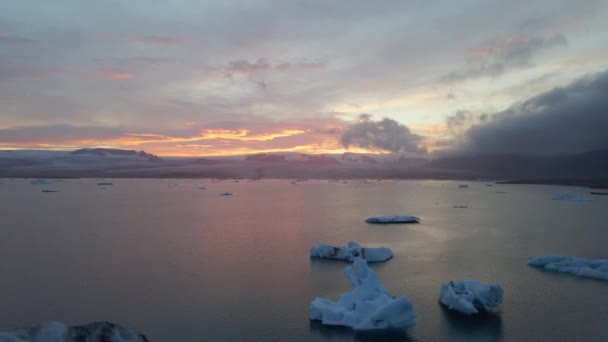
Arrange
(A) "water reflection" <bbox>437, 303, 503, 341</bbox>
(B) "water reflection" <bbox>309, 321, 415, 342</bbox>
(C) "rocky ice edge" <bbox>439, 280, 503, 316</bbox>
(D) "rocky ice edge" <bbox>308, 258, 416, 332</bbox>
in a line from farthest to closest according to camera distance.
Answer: (C) "rocky ice edge" <bbox>439, 280, 503, 316</bbox> → (D) "rocky ice edge" <bbox>308, 258, 416, 332</bbox> → (A) "water reflection" <bbox>437, 303, 503, 341</bbox> → (B) "water reflection" <bbox>309, 321, 415, 342</bbox>

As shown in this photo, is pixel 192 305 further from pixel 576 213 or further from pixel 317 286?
pixel 576 213

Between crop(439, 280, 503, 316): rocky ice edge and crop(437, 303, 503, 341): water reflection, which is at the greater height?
Result: crop(439, 280, 503, 316): rocky ice edge

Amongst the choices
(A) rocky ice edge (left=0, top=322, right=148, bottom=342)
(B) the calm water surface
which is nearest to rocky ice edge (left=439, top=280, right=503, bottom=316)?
(B) the calm water surface

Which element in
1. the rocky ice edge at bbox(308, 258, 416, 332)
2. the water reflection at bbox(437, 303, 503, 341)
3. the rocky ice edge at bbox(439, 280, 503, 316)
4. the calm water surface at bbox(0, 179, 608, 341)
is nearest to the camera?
the water reflection at bbox(437, 303, 503, 341)

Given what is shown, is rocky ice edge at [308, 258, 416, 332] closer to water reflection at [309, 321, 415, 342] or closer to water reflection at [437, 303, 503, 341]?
water reflection at [309, 321, 415, 342]

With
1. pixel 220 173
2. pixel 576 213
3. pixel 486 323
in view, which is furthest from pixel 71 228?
pixel 220 173

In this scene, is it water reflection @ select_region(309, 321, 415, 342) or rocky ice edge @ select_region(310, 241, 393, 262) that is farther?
rocky ice edge @ select_region(310, 241, 393, 262)

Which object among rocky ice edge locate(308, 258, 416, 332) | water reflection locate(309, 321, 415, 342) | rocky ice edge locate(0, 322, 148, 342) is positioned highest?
rocky ice edge locate(0, 322, 148, 342)
